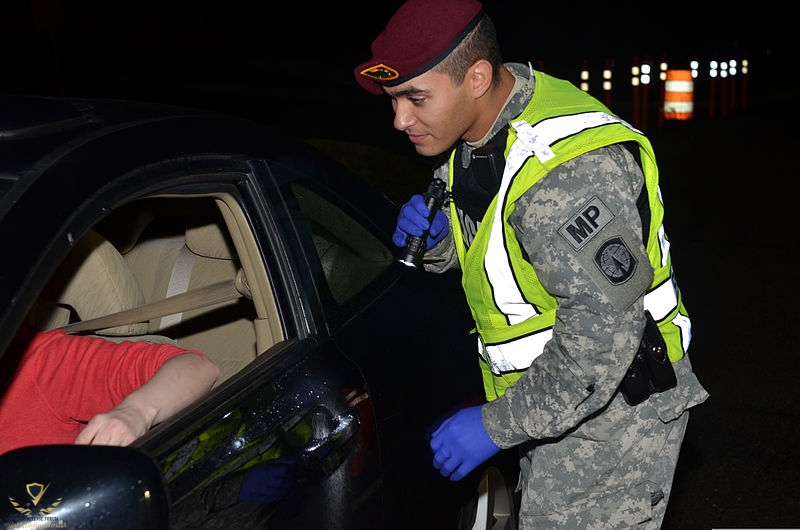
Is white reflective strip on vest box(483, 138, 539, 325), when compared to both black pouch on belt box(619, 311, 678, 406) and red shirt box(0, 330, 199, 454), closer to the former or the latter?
black pouch on belt box(619, 311, 678, 406)

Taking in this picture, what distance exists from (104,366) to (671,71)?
42.4 feet

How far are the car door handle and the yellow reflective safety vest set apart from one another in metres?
0.41

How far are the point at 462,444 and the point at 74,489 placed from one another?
1013mm

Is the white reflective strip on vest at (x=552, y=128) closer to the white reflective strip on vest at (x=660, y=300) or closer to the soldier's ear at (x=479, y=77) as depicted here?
the soldier's ear at (x=479, y=77)

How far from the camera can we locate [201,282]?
2.76 metres

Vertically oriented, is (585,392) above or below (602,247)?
below

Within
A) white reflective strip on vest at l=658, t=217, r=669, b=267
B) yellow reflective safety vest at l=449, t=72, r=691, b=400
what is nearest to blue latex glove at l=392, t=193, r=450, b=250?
yellow reflective safety vest at l=449, t=72, r=691, b=400

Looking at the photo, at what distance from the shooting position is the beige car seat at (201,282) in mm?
2637

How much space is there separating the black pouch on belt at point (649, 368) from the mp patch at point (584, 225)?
36 centimetres

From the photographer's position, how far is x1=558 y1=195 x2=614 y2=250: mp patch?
1.90 metres

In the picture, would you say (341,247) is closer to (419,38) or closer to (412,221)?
(412,221)

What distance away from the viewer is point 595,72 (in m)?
19.4

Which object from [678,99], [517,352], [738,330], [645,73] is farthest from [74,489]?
[678,99]

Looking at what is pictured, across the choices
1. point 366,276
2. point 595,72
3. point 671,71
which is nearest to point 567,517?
point 366,276
